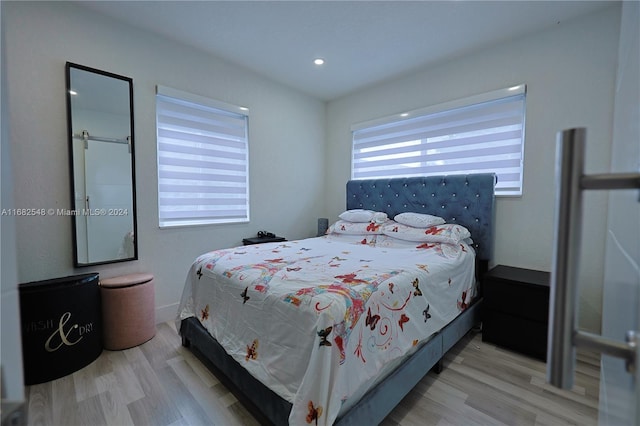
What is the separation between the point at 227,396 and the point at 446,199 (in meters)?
→ 2.55

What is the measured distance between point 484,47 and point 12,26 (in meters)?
3.83

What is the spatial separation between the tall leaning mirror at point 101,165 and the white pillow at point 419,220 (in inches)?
102

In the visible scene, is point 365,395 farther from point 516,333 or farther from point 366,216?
point 366,216

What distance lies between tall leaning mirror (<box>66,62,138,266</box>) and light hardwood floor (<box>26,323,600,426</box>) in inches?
34.7

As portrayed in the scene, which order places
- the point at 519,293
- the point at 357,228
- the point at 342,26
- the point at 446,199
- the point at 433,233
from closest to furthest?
the point at 519,293
the point at 342,26
the point at 433,233
the point at 446,199
the point at 357,228

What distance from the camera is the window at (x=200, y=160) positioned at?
2668 millimetres

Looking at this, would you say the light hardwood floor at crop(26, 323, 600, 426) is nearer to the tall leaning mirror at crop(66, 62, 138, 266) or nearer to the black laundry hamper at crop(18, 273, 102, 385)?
the black laundry hamper at crop(18, 273, 102, 385)

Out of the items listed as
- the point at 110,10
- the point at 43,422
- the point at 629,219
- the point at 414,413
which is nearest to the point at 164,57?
the point at 110,10

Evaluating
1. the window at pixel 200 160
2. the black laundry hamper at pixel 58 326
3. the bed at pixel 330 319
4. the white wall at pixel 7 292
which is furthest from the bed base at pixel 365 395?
the window at pixel 200 160

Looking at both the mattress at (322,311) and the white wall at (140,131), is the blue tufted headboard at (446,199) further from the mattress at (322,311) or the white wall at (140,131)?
the white wall at (140,131)

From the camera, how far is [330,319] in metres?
1.14

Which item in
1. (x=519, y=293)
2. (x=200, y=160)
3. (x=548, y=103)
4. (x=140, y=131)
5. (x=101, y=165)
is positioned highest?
(x=548, y=103)

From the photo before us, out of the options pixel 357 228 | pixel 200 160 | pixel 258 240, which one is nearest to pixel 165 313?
pixel 258 240

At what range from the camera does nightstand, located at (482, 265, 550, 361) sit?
2004mm
